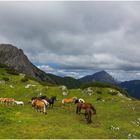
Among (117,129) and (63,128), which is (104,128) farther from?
(63,128)

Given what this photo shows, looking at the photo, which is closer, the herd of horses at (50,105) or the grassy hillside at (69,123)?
the grassy hillside at (69,123)

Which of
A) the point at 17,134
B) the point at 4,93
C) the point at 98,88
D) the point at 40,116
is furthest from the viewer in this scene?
the point at 98,88

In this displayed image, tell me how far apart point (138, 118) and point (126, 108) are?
26.5 ft

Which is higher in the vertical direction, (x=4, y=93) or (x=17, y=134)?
(x=4, y=93)

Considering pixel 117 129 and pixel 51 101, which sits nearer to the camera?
pixel 117 129

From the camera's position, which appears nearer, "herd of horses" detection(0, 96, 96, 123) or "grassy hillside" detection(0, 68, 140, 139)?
"grassy hillside" detection(0, 68, 140, 139)

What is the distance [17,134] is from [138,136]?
1506 cm

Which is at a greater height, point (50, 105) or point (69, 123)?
point (50, 105)

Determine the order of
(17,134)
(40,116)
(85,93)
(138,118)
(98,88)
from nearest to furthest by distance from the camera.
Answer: (17,134), (40,116), (138,118), (85,93), (98,88)

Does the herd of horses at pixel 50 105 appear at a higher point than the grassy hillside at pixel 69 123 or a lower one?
higher

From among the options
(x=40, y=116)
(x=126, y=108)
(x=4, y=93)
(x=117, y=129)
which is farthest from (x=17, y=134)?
(x=4, y=93)

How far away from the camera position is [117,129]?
39531 millimetres

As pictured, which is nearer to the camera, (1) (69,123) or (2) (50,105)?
(1) (69,123)

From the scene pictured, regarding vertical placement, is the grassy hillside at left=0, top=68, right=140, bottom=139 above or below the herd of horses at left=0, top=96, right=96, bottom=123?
below
